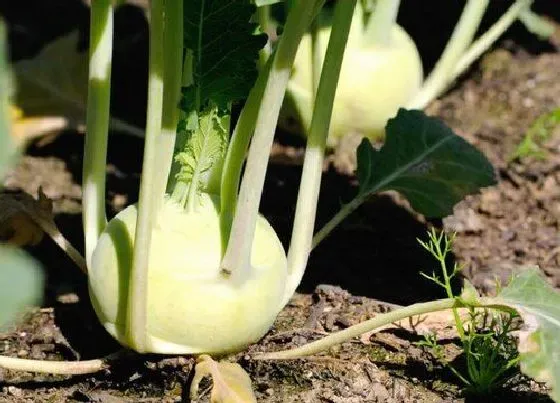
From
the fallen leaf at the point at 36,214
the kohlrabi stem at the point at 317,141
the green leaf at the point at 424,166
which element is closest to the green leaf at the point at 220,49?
the kohlrabi stem at the point at 317,141

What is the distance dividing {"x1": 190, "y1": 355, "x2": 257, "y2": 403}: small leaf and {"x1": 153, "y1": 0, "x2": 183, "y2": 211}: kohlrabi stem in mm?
230

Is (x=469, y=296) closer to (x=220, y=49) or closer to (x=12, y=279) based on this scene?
(x=220, y=49)

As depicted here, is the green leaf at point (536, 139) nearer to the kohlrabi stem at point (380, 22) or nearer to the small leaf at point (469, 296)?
the kohlrabi stem at point (380, 22)

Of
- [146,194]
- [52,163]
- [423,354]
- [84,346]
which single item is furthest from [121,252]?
[52,163]

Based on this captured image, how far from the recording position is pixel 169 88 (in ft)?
4.52

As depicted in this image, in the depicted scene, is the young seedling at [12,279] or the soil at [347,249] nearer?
the young seedling at [12,279]

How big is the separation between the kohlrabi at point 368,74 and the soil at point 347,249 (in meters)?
0.08

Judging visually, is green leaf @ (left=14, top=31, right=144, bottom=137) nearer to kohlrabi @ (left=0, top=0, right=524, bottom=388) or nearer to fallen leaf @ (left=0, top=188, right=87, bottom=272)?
fallen leaf @ (left=0, top=188, right=87, bottom=272)

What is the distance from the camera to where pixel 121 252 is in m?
1.44

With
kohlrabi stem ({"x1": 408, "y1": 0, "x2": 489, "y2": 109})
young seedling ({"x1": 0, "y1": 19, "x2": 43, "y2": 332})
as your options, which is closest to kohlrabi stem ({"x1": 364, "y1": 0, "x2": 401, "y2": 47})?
kohlrabi stem ({"x1": 408, "y1": 0, "x2": 489, "y2": 109})

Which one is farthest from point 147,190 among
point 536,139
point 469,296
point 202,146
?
point 536,139

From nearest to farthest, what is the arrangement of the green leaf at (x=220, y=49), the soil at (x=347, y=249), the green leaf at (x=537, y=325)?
the green leaf at (x=537, y=325), the green leaf at (x=220, y=49), the soil at (x=347, y=249)

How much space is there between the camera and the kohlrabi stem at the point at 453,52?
2.42 m

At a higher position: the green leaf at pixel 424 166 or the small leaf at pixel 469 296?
the green leaf at pixel 424 166
